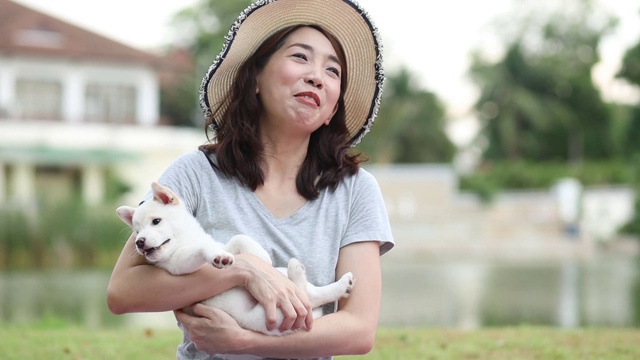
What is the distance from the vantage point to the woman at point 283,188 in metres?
2.51

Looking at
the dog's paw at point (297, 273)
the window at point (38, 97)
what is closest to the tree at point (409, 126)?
the window at point (38, 97)

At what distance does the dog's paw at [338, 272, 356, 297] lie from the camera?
266 cm

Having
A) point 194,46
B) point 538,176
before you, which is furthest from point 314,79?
point 194,46

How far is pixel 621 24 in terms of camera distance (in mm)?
45750

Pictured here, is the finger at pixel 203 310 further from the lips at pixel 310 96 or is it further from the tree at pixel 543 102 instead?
the tree at pixel 543 102

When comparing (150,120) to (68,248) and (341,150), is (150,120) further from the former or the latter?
(341,150)

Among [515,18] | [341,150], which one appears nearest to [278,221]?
[341,150]

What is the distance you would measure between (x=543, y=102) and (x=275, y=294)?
40.4 meters

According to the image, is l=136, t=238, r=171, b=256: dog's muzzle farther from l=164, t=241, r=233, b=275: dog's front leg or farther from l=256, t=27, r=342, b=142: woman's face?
l=256, t=27, r=342, b=142: woman's face

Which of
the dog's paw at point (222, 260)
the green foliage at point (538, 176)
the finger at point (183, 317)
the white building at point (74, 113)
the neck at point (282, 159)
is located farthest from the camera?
the green foliage at point (538, 176)

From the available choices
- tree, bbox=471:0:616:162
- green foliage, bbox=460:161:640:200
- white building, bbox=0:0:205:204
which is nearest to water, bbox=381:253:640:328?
white building, bbox=0:0:205:204

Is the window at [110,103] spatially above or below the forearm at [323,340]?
above

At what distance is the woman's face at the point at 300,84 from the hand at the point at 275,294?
483 millimetres

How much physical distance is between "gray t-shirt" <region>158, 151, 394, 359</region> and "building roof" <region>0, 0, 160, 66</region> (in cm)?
2856
